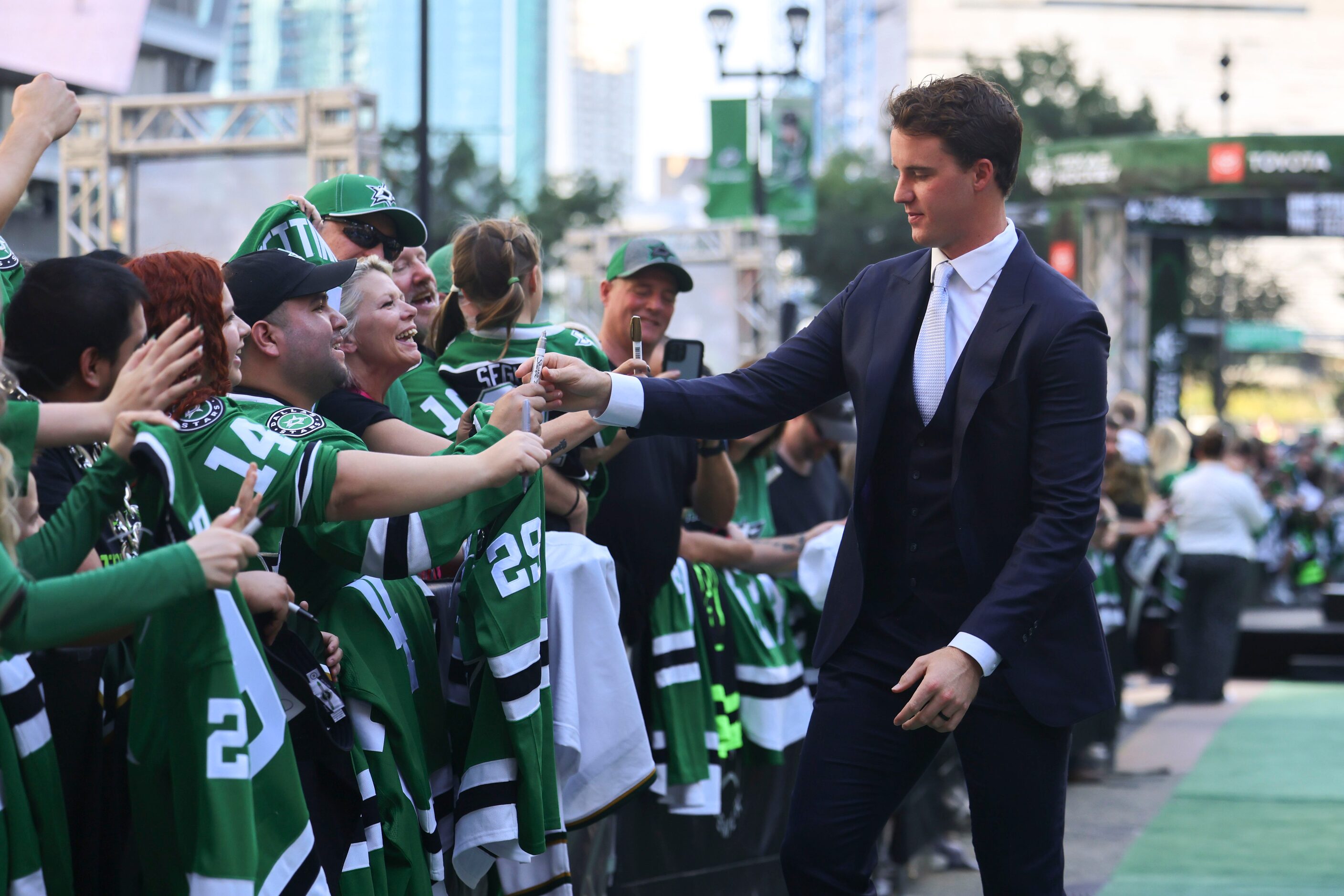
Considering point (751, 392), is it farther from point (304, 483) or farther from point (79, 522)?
point (79, 522)

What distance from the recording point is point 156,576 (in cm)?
231

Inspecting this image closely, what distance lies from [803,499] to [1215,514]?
726 cm

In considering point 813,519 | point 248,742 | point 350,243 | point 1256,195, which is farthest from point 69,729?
point 1256,195

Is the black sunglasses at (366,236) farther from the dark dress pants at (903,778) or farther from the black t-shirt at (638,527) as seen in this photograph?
the dark dress pants at (903,778)

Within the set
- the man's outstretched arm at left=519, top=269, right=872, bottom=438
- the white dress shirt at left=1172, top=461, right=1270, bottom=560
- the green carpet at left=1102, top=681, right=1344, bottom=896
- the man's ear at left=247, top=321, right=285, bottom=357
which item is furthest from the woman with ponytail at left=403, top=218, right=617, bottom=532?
the white dress shirt at left=1172, top=461, right=1270, bottom=560

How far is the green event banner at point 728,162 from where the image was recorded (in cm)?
1966

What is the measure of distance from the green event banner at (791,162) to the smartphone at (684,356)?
1671 cm

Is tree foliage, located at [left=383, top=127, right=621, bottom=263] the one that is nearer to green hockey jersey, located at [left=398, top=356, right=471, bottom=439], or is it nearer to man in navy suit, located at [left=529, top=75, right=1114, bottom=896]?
green hockey jersey, located at [left=398, top=356, right=471, bottom=439]

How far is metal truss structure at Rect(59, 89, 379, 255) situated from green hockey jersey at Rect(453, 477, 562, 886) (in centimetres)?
1144

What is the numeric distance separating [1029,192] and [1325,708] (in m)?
25.5

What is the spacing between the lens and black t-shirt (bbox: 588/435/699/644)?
14.7 feet

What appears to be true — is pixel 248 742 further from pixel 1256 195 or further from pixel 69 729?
pixel 1256 195

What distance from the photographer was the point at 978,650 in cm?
300

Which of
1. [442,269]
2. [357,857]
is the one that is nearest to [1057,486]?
[357,857]
